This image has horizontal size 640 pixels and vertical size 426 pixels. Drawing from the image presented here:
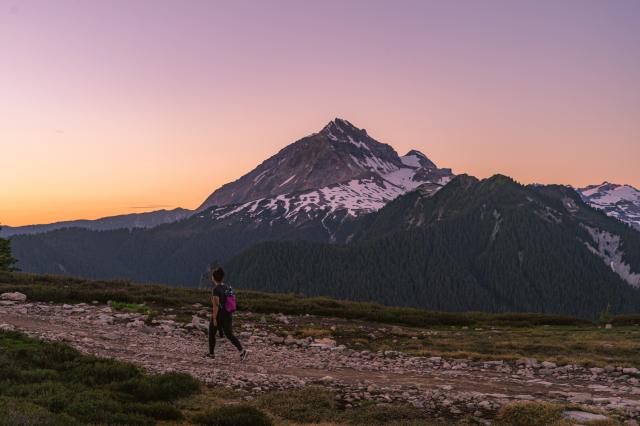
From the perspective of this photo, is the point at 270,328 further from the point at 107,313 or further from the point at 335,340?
the point at 107,313

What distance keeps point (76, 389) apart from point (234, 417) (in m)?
4.43

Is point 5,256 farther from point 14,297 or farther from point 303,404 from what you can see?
point 303,404

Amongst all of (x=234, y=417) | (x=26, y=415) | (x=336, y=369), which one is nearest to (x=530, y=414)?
(x=234, y=417)

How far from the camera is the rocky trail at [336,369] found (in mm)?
13828

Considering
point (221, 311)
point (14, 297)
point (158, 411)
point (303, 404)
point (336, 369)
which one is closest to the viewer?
point (158, 411)

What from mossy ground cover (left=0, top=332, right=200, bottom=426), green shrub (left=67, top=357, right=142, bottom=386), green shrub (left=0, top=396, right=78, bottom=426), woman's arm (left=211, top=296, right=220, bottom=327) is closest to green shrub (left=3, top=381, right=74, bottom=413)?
mossy ground cover (left=0, top=332, right=200, bottom=426)

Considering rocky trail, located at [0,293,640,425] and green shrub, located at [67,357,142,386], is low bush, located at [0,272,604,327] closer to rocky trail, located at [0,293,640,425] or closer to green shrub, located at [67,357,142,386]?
rocky trail, located at [0,293,640,425]

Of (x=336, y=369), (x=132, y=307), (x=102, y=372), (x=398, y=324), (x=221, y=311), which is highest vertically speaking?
(x=221, y=311)

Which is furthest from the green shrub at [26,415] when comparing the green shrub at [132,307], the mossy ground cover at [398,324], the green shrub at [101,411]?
the green shrub at [132,307]

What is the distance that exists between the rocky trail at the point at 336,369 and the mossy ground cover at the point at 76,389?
1.51 meters

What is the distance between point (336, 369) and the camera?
18.4m

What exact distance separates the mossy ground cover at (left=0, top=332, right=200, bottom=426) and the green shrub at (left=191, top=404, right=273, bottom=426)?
71cm

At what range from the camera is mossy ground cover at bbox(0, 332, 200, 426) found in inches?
412

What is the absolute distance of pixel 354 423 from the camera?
11.8 m
